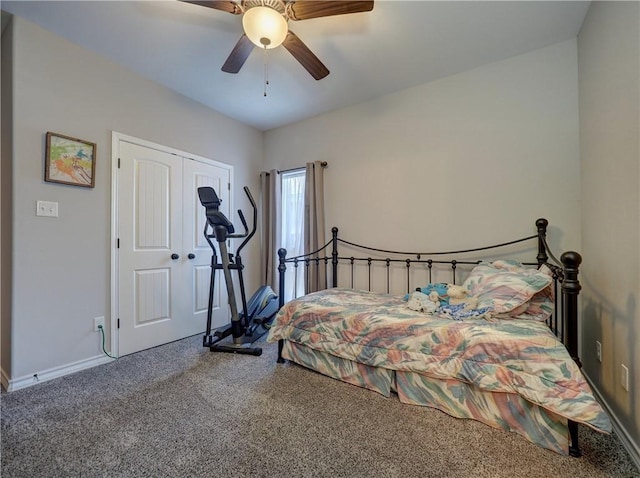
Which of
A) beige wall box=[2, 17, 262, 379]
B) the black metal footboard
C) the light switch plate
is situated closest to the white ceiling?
beige wall box=[2, 17, 262, 379]

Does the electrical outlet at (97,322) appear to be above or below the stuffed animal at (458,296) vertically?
below

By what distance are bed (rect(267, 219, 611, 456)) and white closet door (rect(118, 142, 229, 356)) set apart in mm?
1249

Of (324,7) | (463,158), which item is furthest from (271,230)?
(324,7)

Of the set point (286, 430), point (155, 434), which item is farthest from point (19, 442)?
point (286, 430)

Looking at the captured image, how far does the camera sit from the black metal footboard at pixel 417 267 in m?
1.33

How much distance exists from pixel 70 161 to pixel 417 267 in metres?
2.99

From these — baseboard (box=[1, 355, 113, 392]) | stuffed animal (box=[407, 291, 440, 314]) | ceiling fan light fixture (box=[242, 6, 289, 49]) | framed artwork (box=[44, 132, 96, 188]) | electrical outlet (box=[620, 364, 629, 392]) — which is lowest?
Result: baseboard (box=[1, 355, 113, 392])

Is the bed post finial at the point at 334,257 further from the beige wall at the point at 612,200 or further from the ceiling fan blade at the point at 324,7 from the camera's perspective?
the beige wall at the point at 612,200

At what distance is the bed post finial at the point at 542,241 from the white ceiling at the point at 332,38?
4.41 feet

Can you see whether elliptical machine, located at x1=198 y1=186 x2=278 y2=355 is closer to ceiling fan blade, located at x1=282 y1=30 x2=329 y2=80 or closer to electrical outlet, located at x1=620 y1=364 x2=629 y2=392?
ceiling fan blade, located at x1=282 y1=30 x2=329 y2=80

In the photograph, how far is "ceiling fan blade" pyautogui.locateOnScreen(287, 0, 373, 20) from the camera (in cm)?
143

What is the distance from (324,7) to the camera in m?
1.47

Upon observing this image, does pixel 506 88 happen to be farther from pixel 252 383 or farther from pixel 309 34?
pixel 252 383

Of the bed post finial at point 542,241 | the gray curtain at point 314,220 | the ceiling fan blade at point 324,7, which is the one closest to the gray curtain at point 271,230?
the gray curtain at point 314,220
